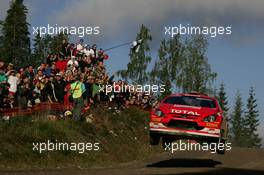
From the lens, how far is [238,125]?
13162 centimetres

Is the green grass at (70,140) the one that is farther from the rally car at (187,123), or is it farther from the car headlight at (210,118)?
the car headlight at (210,118)

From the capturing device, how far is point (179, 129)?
16.7m

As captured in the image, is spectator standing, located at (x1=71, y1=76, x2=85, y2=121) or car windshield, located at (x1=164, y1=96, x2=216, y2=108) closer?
car windshield, located at (x1=164, y1=96, x2=216, y2=108)

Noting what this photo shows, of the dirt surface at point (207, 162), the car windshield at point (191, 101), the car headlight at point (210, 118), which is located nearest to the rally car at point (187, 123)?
the car headlight at point (210, 118)

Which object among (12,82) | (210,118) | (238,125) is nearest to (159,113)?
(210,118)

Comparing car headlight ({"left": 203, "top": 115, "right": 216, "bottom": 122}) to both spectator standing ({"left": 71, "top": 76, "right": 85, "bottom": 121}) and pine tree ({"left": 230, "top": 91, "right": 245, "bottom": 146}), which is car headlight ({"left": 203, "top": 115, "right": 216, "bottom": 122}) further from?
pine tree ({"left": 230, "top": 91, "right": 245, "bottom": 146})

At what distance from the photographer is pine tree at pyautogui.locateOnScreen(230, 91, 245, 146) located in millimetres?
124525

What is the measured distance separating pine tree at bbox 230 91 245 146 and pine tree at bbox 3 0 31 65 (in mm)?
55204

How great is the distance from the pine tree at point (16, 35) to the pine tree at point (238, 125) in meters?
55.2

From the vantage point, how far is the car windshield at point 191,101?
17.6 meters

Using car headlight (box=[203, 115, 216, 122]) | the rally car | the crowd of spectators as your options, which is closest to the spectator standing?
the crowd of spectators

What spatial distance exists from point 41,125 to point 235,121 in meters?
117

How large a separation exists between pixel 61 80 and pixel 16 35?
66.3 metres

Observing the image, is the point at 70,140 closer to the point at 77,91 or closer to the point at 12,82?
the point at 77,91
